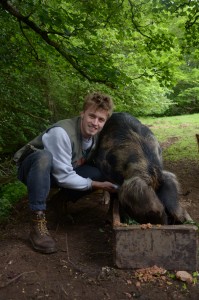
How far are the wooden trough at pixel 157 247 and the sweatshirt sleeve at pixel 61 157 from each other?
2.03 feet

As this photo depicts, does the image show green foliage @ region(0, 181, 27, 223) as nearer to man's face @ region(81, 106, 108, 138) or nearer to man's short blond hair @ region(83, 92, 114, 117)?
man's face @ region(81, 106, 108, 138)

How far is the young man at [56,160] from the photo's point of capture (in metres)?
2.93

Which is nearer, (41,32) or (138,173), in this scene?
(138,173)

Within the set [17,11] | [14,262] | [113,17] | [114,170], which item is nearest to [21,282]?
[14,262]

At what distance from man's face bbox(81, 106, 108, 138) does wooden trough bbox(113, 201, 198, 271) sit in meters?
0.94

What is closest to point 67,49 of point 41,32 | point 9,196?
point 41,32

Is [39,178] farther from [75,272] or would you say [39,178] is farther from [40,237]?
[75,272]

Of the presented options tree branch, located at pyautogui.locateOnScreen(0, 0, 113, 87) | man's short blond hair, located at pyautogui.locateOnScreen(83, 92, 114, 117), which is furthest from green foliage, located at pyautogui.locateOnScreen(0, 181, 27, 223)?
tree branch, located at pyautogui.locateOnScreen(0, 0, 113, 87)

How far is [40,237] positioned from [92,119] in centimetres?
113

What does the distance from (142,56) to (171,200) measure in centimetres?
514

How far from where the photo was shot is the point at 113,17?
6.17m

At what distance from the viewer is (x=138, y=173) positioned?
2.90 meters

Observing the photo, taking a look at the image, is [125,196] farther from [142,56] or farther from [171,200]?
[142,56]

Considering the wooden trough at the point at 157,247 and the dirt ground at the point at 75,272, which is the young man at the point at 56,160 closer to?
the dirt ground at the point at 75,272
